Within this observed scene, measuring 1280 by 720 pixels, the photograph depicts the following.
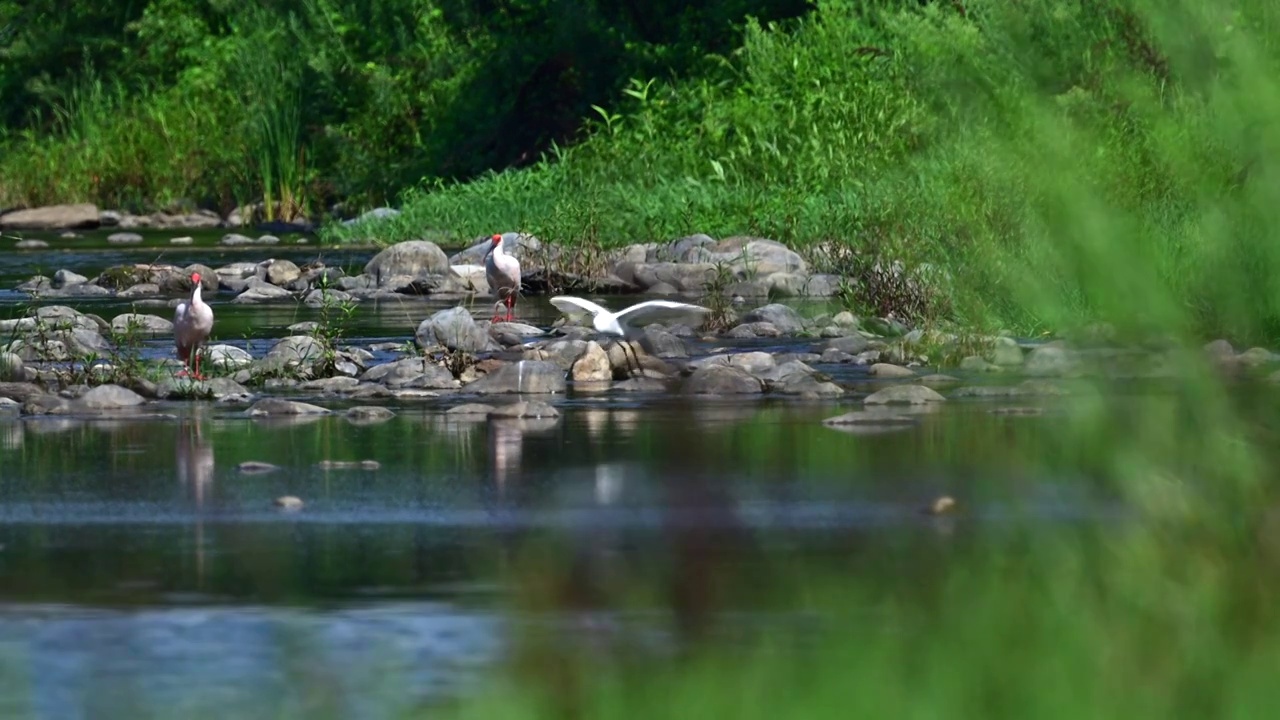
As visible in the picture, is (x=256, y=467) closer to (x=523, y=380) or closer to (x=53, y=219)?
(x=523, y=380)

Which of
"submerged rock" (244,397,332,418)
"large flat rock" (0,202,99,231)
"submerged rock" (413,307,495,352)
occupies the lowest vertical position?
"submerged rock" (244,397,332,418)

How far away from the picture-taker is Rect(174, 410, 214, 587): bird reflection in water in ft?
25.6

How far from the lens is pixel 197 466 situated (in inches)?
375

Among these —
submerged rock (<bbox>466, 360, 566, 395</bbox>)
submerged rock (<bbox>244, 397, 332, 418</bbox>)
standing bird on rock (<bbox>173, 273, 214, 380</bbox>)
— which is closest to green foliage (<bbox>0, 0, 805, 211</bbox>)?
standing bird on rock (<bbox>173, 273, 214, 380</bbox>)

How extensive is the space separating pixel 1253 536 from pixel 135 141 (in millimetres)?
31631

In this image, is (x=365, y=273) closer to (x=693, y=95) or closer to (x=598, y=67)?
(x=693, y=95)

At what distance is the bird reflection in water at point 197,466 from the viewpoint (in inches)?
307

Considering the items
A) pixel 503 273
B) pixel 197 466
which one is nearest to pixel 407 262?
pixel 503 273

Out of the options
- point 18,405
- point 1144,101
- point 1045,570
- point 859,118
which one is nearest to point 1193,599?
point 1045,570

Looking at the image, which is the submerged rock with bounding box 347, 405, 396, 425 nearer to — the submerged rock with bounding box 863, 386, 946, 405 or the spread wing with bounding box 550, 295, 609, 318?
the spread wing with bounding box 550, 295, 609, 318

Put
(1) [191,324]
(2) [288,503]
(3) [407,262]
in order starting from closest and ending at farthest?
(2) [288,503] → (1) [191,324] → (3) [407,262]

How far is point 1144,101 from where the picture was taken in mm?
5918

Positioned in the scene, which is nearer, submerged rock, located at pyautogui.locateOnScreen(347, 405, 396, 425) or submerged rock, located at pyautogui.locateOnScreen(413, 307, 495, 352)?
submerged rock, located at pyautogui.locateOnScreen(347, 405, 396, 425)

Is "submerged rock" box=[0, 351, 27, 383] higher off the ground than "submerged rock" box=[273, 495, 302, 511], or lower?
higher
